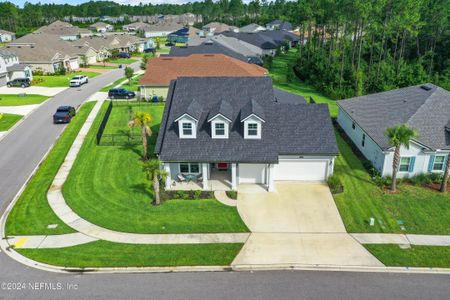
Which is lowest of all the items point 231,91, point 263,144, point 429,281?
point 429,281

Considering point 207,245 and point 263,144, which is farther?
point 263,144

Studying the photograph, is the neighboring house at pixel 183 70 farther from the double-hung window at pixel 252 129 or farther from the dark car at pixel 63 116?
the double-hung window at pixel 252 129

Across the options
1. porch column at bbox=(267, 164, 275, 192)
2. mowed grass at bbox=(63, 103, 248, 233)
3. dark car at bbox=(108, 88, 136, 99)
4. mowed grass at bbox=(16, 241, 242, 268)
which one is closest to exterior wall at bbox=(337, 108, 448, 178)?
porch column at bbox=(267, 164, 275, 192)

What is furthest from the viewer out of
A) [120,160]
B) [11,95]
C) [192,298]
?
[11,95]

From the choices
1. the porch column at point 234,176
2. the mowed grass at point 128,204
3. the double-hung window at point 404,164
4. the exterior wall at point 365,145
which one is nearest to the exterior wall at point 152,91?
the mowed grass at point 128,204

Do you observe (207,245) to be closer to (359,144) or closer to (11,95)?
(359,144)

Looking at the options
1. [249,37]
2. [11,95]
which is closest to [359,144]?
[11,95]

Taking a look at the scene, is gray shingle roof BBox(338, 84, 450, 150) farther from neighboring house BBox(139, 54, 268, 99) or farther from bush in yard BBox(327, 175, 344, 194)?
neighboring house BBox(139, 54, 268, 99)
